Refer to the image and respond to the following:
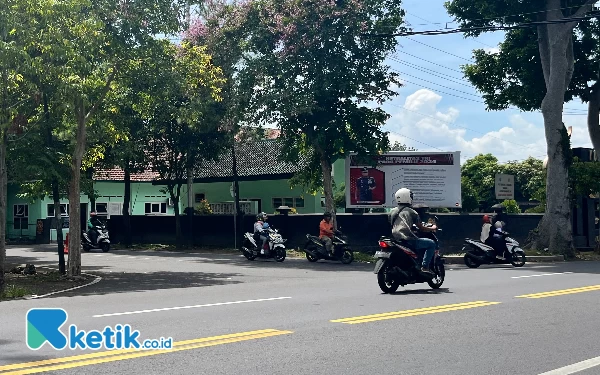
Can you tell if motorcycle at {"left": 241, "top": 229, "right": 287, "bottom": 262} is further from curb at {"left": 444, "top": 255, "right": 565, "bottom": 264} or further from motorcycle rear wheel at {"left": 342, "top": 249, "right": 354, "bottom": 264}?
curb at {"left": 444, "top": 255, "right": 565, "bottom": 264}

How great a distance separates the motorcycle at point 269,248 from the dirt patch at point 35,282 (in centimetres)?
680

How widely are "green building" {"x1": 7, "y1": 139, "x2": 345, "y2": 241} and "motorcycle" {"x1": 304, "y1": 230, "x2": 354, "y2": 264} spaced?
55.9 feet

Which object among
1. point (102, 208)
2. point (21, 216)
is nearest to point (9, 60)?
point (21, 216)

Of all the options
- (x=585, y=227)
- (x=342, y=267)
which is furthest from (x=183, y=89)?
(x=585, y=227)

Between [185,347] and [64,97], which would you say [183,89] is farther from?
[185,347]

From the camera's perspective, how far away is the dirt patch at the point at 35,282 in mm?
15938

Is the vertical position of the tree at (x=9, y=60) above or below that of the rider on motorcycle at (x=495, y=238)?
above

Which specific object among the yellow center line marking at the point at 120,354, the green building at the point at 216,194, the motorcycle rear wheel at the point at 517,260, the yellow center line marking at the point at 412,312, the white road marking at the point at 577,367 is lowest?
the white road marking at the point at 577,367

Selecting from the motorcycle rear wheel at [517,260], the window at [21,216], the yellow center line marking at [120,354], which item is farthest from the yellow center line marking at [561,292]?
the window at [21,216]

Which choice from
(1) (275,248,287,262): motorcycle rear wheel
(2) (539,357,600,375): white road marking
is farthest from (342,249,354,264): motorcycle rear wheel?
(2) (539,357,600,375): white road marking

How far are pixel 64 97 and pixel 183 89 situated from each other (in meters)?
3.82

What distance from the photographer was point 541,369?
25.8 feet

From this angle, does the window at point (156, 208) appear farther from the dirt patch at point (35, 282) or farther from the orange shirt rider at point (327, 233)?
the dirt patch at point (35, 282)

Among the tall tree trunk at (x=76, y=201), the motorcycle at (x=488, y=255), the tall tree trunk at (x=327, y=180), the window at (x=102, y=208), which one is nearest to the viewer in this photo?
the tall tree trunk at (x=76, y=201)
